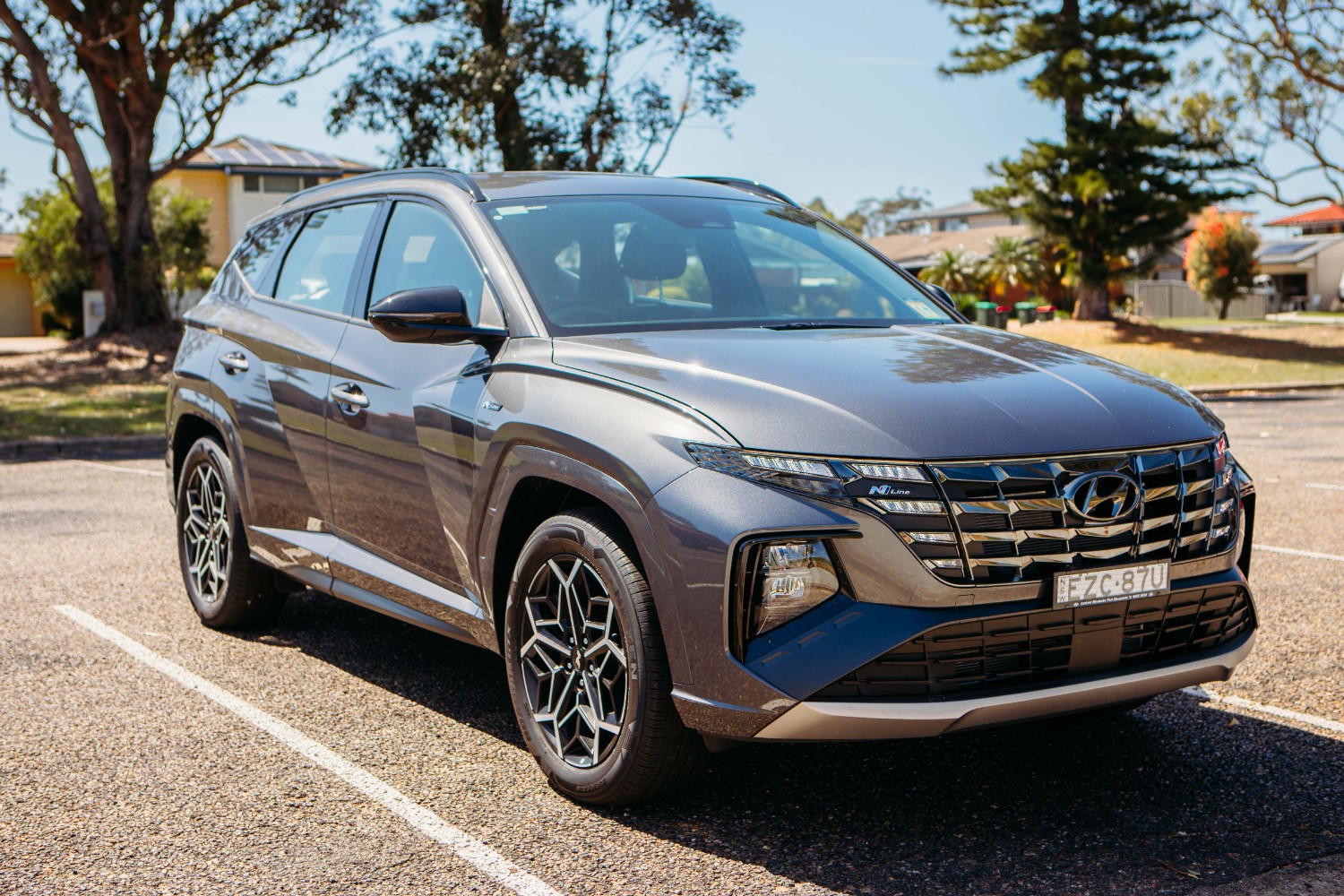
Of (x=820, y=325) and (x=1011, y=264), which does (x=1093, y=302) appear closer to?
(x=1011, y=264)

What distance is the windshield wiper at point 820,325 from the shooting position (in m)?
4.45

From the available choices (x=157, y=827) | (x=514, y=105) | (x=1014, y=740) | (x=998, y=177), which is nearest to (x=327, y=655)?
(x=157, y=827)

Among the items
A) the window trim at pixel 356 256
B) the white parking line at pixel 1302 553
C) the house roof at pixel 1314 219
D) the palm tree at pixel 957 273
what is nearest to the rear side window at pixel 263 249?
the window trim at pixel 356 256

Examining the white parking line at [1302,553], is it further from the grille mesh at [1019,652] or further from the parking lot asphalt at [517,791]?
the grille mesh at [1019,652]

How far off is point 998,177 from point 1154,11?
506 cm

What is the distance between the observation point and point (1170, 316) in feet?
225

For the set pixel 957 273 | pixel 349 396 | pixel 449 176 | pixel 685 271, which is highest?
pixel 957 273

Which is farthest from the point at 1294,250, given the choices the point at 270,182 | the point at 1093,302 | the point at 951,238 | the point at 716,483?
the point at 716,483

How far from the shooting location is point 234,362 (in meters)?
5.80

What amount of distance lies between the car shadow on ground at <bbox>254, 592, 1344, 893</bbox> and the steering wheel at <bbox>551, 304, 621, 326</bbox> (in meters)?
1.41

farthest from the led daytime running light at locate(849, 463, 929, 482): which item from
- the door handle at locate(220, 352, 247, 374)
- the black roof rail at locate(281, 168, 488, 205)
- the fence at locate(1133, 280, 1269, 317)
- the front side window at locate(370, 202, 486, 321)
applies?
the fence at locate(1133, 280, 1269, 317)

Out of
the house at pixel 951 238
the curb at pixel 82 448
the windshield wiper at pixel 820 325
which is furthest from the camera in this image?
the house at pixel 951 238

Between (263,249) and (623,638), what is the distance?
11.2ft

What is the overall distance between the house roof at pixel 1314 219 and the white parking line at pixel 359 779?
96.1m
